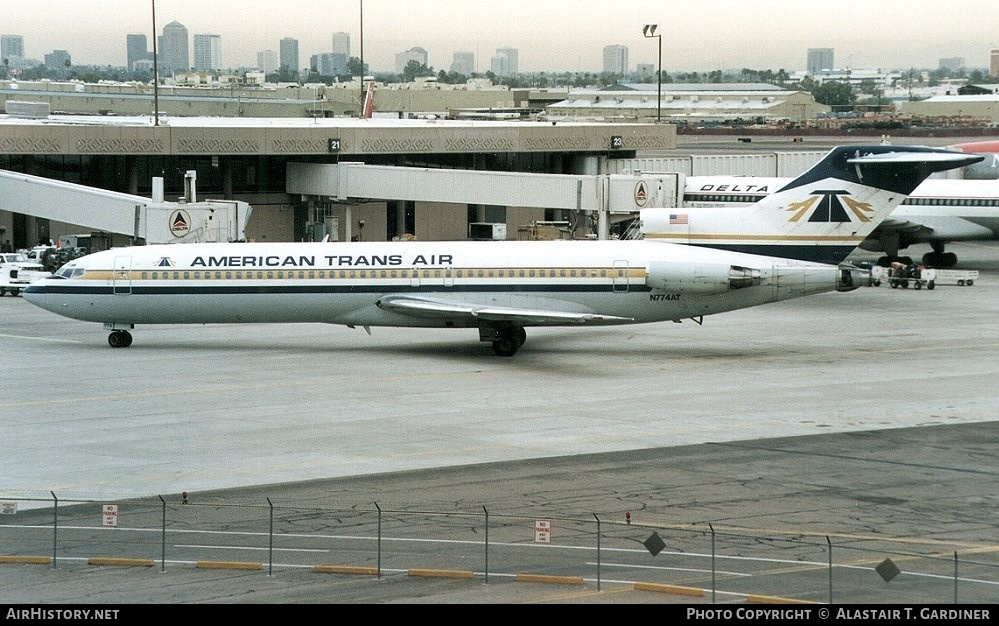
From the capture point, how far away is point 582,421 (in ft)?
108

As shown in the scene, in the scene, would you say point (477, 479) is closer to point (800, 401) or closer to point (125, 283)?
point (800, 401)

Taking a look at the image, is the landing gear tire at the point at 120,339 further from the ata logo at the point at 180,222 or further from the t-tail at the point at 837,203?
the t-tail at the point at 837,203

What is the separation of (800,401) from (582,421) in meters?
6.15

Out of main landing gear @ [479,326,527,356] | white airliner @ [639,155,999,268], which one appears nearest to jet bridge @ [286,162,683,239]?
white airliner @ [639,155,999,268]

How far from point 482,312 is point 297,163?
38.0 m

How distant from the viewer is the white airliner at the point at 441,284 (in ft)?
139

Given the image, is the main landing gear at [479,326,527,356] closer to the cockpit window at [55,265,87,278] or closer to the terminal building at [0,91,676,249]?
the cockpit window at [55,265,87,278]

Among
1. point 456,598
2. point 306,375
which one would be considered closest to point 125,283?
point 306,375

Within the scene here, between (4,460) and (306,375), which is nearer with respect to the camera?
(4,460)

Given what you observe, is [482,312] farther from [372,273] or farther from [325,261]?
[325,261]

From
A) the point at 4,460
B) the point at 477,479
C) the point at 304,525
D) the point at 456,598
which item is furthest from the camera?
the point at 4,460

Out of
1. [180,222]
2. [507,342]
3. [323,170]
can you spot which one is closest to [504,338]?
[507,342]

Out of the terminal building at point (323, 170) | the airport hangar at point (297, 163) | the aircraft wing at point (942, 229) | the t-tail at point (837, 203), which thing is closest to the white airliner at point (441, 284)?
the t-tail at point (837, 203)

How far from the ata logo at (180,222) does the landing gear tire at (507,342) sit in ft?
64.6
